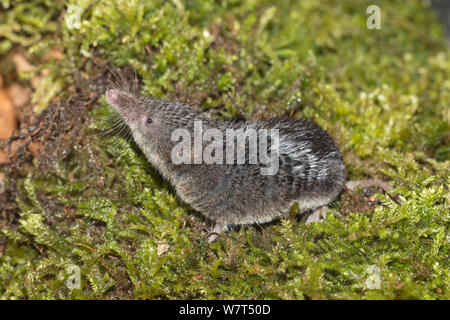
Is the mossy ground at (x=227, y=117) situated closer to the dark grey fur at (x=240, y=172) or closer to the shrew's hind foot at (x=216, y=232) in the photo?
the shrew's hind foot at (x=216, y=232)

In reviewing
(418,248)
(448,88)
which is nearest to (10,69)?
(418,248)

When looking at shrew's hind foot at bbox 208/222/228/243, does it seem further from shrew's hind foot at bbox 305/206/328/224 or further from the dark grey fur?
shrew's hind foot at bbox 305/206/328/224

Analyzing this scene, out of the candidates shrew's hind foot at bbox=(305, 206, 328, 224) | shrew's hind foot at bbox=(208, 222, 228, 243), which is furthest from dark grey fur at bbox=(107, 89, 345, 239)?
shrew's hind foot at bbox=(305, 206, 328, 224)

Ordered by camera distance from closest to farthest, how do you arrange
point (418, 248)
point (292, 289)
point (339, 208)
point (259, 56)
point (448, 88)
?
point (292, 289), point (418, 248), point (339, 208), point (259, 56), point (448, 88)

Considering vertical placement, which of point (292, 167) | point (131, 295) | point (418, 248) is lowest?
point (131, 295)

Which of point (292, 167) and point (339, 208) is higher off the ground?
point (292, 167)

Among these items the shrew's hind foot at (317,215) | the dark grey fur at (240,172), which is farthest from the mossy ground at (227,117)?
the dark grey fur at (240,172)
